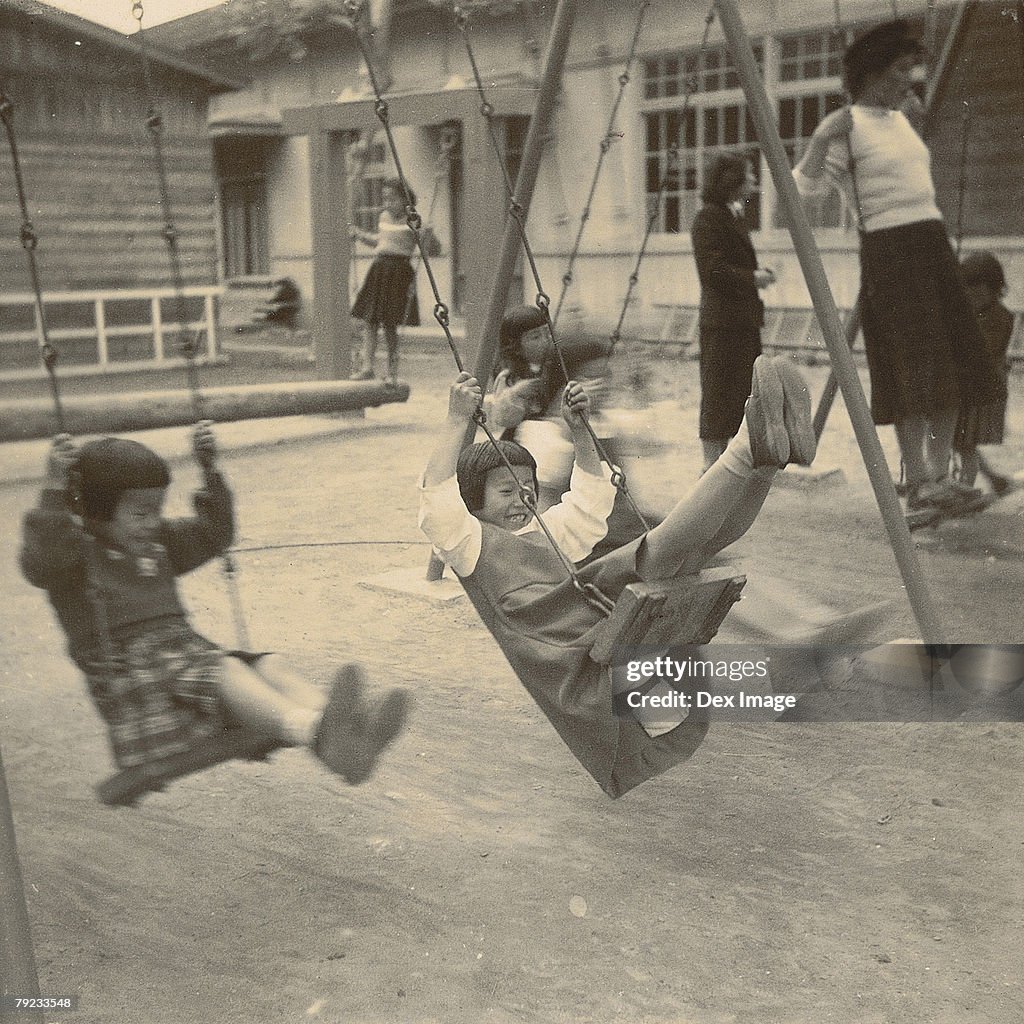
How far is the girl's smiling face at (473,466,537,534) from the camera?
73.8 inches

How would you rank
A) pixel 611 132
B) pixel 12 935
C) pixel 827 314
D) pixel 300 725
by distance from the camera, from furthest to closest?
pixel 611 132 → pixel 827 314 → pixel 300 725 → pixel 12 935

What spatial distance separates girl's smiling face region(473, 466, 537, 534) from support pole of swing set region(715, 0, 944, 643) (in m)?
0.57

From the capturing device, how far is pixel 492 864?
1.76 meters

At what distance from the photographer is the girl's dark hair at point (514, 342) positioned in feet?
7.65

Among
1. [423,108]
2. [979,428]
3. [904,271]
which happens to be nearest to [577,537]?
[423,108]

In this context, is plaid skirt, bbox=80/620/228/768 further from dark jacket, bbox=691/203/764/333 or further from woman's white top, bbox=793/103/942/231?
dark jacket, bbox=691/203/764/333

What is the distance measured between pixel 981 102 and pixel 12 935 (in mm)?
2728

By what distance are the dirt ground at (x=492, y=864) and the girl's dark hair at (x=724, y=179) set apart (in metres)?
0.79

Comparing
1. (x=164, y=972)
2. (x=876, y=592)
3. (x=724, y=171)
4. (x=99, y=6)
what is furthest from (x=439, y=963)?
(x=724, y=171)

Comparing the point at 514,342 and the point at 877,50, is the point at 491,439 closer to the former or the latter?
the point at 514,342

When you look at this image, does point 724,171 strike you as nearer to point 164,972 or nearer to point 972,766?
point 972,766

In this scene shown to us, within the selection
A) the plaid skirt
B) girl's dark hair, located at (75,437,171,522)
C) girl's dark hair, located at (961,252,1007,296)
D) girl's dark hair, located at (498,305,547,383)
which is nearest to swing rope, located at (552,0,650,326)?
girl's dark hair, located at (498,305,547,383)

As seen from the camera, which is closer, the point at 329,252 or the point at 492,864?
the point at 492,864

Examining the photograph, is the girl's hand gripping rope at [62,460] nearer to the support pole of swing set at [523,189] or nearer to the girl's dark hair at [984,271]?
the support pole of swing set at [523,189]
